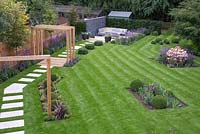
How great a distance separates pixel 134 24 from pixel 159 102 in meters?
26.1

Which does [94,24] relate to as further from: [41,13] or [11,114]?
[11,114]

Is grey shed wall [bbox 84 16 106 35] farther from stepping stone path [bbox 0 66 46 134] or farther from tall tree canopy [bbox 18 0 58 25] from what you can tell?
stepping stone path [bbox 0 66 46 134]

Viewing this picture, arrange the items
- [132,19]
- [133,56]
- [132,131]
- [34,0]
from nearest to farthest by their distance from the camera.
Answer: [132,131]
[133,56]
[34,0]
[132,19]

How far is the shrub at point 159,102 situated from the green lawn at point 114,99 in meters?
0.33

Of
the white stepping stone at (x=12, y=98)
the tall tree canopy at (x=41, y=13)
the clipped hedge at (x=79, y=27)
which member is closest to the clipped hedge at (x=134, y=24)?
the clipped hedge at (x=79, y=27)

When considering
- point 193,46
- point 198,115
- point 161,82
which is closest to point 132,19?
point 193,46

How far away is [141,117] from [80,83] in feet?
18.0

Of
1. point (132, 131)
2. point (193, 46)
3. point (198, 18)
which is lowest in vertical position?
point (132, 131)

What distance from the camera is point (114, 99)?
15.2 metres

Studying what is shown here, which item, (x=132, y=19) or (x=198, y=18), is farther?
(x=132, y=19)

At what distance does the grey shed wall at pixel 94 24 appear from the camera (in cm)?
3503

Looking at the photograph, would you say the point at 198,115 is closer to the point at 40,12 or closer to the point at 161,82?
the point at 161,82

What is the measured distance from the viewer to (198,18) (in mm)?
23375

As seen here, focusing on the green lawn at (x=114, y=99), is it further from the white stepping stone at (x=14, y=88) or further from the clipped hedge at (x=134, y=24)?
the clipped hedge at (x=134, y=24)
